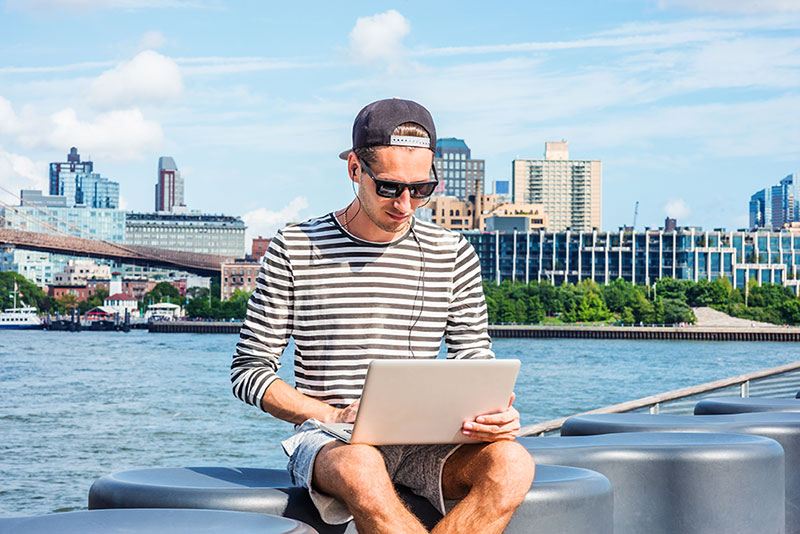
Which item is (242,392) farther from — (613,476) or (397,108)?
(613,476)

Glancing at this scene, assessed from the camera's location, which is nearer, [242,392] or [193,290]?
Answer: [242,392]

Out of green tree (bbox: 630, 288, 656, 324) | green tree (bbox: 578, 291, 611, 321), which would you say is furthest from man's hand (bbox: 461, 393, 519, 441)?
green tree (bbox: 578, 291, 611, 321)

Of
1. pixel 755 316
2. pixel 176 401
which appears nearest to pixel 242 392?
pixel 176 401

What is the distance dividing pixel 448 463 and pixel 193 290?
96191 mm

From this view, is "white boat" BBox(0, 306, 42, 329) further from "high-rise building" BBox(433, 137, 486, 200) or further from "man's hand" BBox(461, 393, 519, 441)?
"high-rise building" BBox(433, 137, 486, 200)

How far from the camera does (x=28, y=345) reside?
151 ft

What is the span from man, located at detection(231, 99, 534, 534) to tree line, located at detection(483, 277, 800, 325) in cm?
6007

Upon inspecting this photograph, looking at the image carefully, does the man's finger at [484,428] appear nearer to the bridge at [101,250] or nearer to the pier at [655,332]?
the bridge at [101,250]

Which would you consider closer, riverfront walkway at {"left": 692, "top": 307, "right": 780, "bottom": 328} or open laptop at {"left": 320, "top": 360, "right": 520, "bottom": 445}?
open laptop at {"left": 320, "top": 360, "right": 520, "bottom": 445}

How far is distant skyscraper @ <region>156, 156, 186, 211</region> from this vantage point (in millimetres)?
168250

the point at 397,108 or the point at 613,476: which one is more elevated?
the point at 397,108

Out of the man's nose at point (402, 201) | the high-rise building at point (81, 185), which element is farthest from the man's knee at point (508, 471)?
the high-rise building at point (81, 185)

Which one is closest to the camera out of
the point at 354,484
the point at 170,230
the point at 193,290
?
the point at 354,484

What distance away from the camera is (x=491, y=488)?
6.22 feet
